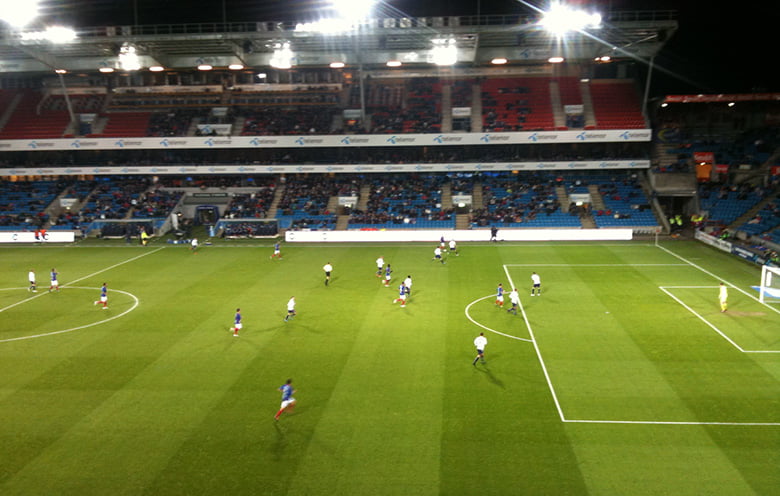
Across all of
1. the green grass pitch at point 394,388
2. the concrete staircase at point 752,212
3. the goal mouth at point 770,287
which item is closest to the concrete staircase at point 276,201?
the green grass pitch at point 394,388

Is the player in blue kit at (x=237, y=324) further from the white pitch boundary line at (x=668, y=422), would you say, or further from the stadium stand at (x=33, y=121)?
the stadium stand at (x=33, y=121)

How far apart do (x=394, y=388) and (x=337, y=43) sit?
36.3m

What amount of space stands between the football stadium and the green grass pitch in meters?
0.11

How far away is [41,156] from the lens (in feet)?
190

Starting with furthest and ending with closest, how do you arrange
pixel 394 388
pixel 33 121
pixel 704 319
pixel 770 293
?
pixel 33 121, pixel 770 293, pixel 704 319, pixel 394 388

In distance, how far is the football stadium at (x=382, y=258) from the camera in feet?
46.5

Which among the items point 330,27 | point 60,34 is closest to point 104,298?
point 330,27

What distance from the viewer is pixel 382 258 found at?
117 feet

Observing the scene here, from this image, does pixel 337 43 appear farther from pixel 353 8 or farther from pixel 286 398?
pixel 286 398

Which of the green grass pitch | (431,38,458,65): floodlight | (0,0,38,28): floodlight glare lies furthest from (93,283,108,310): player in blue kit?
(431,38,458,65): floodlight

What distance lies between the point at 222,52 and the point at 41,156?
26914mm

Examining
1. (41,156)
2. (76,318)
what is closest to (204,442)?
(76,318)

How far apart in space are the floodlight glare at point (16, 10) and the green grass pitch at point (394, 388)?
925 inches

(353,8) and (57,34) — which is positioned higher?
(353,8)
